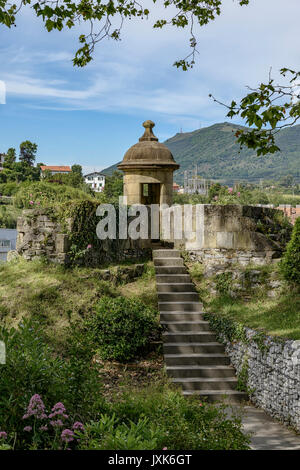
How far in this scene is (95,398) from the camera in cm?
454

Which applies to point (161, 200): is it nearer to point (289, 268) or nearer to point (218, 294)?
point (218, 294)

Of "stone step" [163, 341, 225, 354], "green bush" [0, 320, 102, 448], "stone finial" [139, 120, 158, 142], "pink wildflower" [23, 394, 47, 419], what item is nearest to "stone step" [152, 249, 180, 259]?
"stone step" [163, 341, 225, 354]

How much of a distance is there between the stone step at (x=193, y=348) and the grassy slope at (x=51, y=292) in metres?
1.71

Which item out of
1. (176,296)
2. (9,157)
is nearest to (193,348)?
(176,296)

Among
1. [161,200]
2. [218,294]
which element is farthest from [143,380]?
[161,200]

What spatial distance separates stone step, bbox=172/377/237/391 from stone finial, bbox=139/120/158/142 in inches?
341

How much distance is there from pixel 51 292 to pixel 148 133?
279 inches

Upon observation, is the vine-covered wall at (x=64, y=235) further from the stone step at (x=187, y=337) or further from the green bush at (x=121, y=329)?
the stone step at (x=187, y=337)

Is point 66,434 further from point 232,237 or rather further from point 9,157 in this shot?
point 9,157

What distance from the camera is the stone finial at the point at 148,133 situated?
1491 centimetres

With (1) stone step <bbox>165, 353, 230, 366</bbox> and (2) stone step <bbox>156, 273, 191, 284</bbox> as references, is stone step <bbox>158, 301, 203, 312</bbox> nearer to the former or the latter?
(2) stone step <bbox>156, 273, 191, 284</bbox>

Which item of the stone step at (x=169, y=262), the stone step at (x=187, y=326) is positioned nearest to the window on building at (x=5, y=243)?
the stone step at (x=169, y=262)

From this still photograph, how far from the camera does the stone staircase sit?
26.8 feet

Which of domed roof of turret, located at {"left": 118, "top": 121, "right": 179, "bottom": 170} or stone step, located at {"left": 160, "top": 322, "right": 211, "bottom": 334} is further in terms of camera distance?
domed roof of turret, located at {"left": 118, "top": 121, "right": 179, "bottom": 170}
